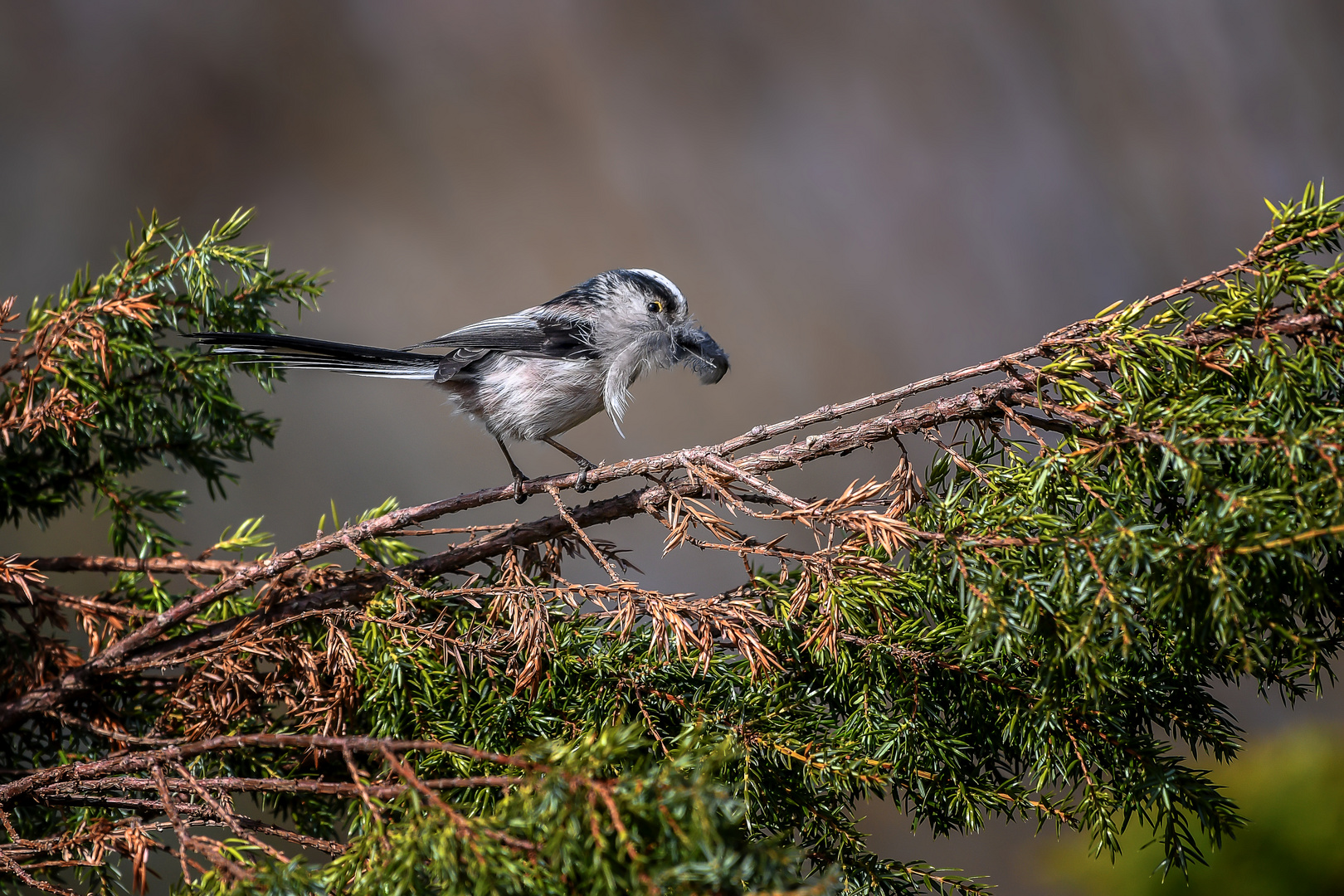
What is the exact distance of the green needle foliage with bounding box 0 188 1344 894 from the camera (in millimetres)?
353

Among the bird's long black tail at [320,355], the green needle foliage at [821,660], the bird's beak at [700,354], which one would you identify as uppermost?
the bird's beak at [700,354]

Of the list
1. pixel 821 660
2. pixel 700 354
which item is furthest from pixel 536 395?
pixel 821 660

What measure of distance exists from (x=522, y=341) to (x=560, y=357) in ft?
0.17

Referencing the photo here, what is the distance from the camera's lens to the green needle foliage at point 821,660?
13.9 inches

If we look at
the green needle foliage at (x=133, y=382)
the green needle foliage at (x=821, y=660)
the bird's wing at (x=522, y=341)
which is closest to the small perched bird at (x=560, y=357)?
the bird's wing at (x=522, y=341)

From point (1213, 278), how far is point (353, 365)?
0.68m

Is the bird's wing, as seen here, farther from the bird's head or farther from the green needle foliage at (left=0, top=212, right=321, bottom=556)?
the green needle foliage at (left=0, top=212, right=321, bottom=556)

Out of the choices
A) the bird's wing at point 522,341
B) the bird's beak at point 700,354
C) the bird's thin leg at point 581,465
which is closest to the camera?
the bird's thin leg at point 581,465

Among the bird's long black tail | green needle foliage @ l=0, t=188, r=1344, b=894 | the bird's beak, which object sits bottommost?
green needle foliage @ l=0, t=188, r=1344, b=894

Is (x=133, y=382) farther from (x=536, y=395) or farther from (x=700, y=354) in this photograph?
(x=700, y=354)

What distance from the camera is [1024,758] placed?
500 millimetres

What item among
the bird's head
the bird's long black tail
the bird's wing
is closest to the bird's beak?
the bird's head

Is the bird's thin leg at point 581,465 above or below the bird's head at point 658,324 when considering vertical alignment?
below

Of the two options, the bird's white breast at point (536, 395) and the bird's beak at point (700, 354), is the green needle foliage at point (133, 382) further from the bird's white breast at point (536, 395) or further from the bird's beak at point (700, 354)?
the bird's beak at point (700, 354)
